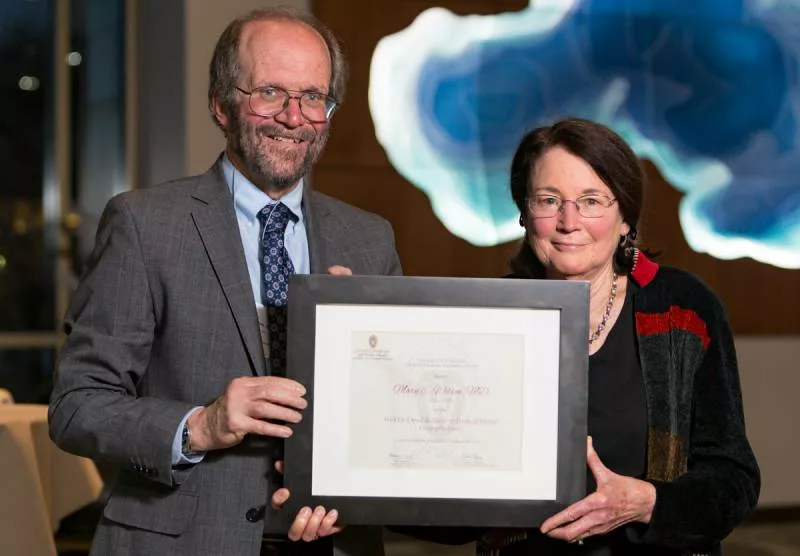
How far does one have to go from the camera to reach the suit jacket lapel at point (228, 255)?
5.49 ft

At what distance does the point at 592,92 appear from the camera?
18.4ft

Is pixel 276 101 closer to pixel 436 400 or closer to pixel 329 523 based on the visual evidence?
pixel 436 400

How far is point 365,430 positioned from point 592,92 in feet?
14.1

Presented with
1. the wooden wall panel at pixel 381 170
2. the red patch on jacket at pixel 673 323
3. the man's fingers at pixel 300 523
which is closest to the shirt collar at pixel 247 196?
the man's fingers at pixel 300 523

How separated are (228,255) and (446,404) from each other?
0.42 metres

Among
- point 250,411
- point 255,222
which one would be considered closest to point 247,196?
point 255,222

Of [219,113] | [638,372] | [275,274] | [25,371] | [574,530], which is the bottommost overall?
[25,371]

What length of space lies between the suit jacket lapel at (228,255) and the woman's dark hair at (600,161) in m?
0.51

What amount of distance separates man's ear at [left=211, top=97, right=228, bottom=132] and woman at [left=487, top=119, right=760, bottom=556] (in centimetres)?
53

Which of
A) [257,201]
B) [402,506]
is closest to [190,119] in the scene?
[257,201]

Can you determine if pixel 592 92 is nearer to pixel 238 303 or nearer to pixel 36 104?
pixel 36 104

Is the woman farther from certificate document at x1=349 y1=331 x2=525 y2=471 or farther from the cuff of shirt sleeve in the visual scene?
the cuff of shirt sleeve

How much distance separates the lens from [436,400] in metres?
1.61

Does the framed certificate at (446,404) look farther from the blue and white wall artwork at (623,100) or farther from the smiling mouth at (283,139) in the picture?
the blue and white wall artwork at (623,100)
